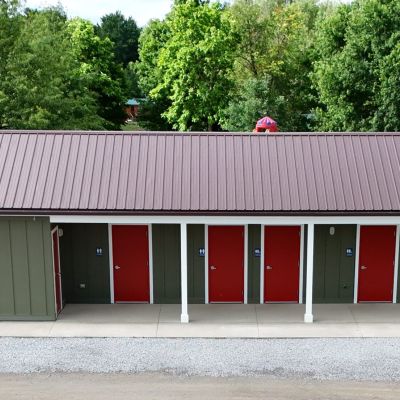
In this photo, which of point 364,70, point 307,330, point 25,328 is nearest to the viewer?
point 307,330

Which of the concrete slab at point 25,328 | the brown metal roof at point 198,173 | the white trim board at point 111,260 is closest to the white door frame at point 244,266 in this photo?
the brown metal roof at point 198,173

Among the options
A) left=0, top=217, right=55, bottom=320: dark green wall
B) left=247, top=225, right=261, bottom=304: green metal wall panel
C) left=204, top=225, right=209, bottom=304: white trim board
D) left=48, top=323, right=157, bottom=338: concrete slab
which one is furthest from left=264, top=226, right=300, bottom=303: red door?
left=0, top=217, right=55, bottom=320: dark green wall

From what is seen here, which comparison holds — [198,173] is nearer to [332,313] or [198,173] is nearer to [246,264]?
[246,264]

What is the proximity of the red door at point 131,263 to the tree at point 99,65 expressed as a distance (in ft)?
80.4

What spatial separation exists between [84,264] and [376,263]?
7.59m

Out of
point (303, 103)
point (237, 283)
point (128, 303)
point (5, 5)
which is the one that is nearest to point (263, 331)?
point (237, 283)

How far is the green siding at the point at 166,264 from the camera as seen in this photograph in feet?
46.4

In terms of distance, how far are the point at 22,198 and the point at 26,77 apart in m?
14.3

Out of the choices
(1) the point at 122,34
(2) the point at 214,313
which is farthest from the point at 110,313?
(1) the point at 122,34

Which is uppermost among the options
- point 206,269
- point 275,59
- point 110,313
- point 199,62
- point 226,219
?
point 275,59

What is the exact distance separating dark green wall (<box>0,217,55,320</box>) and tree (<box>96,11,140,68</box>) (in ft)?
186

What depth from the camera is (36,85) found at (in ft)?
85.9

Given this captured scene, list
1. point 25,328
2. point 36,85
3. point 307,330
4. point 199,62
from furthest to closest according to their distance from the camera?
point 199,62 → point 36,85 → point 25,328 → point 307,330

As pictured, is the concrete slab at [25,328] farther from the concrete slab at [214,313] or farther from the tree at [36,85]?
the tree at [36,85]
